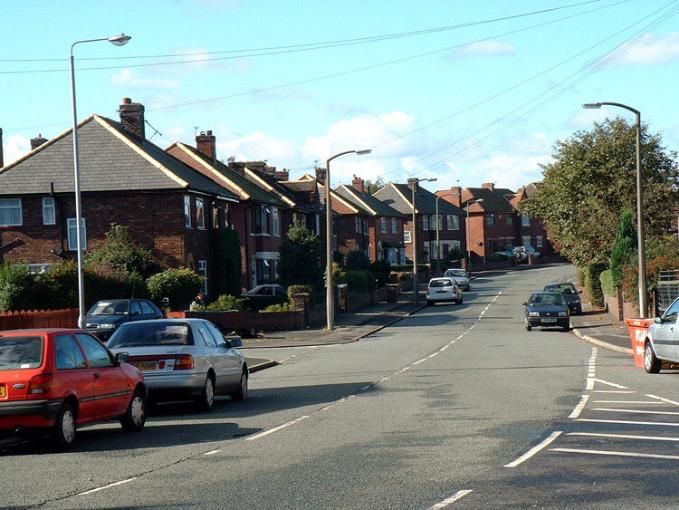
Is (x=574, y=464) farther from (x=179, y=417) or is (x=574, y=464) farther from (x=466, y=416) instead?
(x=179, y=417)

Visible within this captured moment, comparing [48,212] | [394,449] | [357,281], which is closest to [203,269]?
[48,212]

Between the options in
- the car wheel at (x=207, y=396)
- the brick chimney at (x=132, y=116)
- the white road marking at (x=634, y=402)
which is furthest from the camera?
the brick chimney at (x=132, y=116)

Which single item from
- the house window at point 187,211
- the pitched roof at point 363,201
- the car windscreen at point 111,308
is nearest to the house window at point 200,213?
the house window at point 187,211

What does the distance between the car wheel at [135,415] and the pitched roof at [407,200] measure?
98794 millimetres

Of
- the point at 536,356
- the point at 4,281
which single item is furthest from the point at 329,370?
the point at 4,281

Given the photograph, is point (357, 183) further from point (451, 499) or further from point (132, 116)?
point (451, 499)

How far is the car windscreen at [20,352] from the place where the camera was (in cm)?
1331

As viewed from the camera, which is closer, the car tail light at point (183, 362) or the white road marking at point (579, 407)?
the white road marking at point (579, 407)

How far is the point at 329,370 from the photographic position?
1046 inches

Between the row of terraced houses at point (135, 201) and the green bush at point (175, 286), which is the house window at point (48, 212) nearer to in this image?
the row of terraced houses at point (135, 201)

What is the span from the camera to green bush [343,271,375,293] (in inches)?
2586

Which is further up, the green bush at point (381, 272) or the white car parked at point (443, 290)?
the green bush at point (381, 272)

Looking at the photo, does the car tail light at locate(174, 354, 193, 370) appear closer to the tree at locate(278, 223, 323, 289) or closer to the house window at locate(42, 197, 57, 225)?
the house window at locate(42, 197, 57, 225)

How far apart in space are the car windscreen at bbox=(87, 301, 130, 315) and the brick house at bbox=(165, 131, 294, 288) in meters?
24.8
